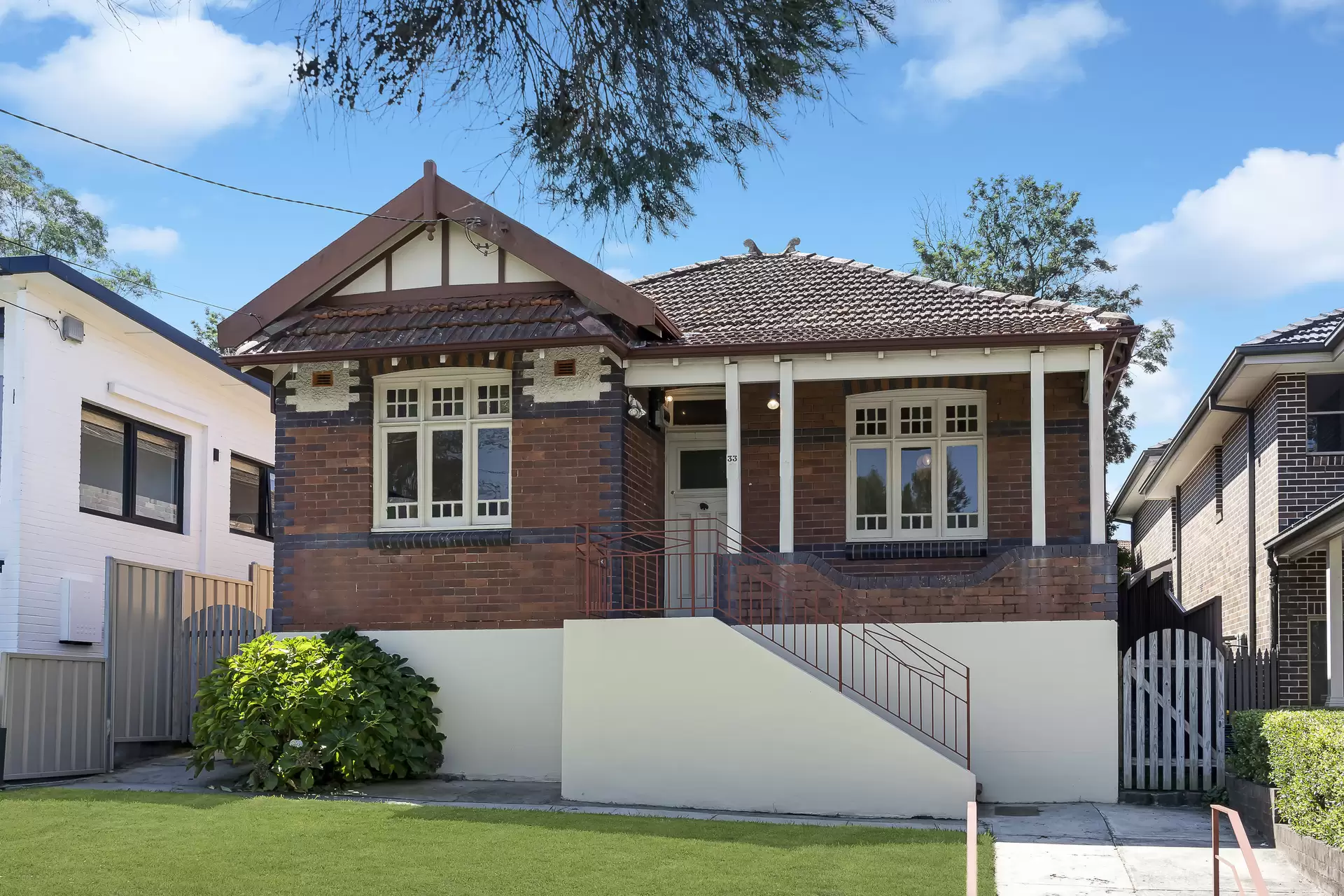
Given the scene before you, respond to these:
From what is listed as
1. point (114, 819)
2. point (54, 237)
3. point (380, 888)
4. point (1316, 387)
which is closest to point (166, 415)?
point (114, 819)

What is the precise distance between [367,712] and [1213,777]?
8011mm

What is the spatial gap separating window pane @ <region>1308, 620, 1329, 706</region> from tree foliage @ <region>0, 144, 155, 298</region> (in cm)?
2932

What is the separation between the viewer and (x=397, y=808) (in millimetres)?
11789

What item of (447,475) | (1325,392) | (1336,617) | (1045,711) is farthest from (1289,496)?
(447,475)

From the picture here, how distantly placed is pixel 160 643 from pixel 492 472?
4.05m

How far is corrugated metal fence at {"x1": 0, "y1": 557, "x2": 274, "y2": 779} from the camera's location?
13.4 metres

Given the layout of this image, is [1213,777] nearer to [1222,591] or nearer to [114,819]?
[1222,591]

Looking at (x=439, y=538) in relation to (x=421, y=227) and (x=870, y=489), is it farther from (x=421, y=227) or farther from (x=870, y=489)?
(x=870, y=489)

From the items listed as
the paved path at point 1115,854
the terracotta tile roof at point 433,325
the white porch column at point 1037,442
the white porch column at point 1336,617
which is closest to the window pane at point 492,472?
the terracotta tile roof at point 433,325

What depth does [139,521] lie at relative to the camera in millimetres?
17672

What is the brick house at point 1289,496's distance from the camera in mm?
16719

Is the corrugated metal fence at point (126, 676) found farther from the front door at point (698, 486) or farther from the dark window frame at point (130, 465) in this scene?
the front door at point (698, 486)

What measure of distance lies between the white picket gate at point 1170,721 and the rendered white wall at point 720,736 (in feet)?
7.66

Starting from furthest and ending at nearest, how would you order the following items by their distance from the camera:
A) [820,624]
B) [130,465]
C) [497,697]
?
[130,465] < [497,697] < [820,624]
